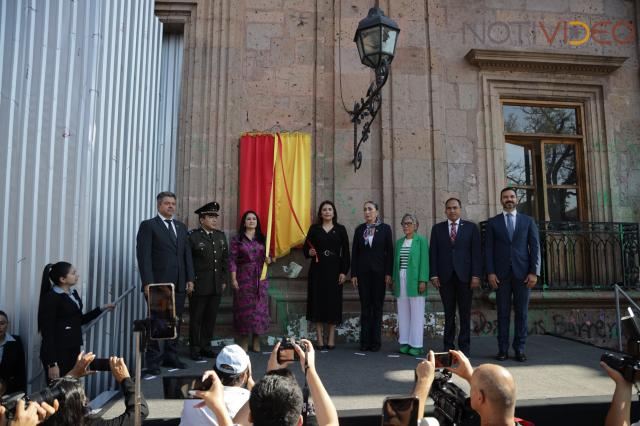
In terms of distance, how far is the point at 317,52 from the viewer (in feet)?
27.8

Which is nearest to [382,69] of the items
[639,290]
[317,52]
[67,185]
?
[317,52]

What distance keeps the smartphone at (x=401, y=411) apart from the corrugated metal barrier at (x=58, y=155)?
399 cm

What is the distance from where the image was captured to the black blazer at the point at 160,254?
18.9ft

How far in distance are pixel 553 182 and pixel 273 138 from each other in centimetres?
471

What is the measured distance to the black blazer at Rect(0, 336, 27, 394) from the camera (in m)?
4.53

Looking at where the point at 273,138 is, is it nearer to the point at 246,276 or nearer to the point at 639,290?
the point at 246,276

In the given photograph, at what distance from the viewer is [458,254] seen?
6566 millimetres

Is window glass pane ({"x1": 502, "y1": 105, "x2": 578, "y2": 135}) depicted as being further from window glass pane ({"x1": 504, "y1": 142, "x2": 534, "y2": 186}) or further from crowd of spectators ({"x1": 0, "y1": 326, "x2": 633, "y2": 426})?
crowd of spectators ({"x1": 0, "y1": 326, "x2": 633, "y2": 426})

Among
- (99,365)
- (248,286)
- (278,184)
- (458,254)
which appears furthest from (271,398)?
(278,184)

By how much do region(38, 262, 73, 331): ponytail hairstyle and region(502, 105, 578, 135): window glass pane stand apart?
279 inches

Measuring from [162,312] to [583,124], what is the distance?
8215 mm

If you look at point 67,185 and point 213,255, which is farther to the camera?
point 213,255

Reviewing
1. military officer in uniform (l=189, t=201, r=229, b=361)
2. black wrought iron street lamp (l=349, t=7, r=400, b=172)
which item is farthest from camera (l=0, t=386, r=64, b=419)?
black wrought iron street lamp (l=349, t=7, r=400, b=172)

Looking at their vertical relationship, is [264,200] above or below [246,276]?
above
